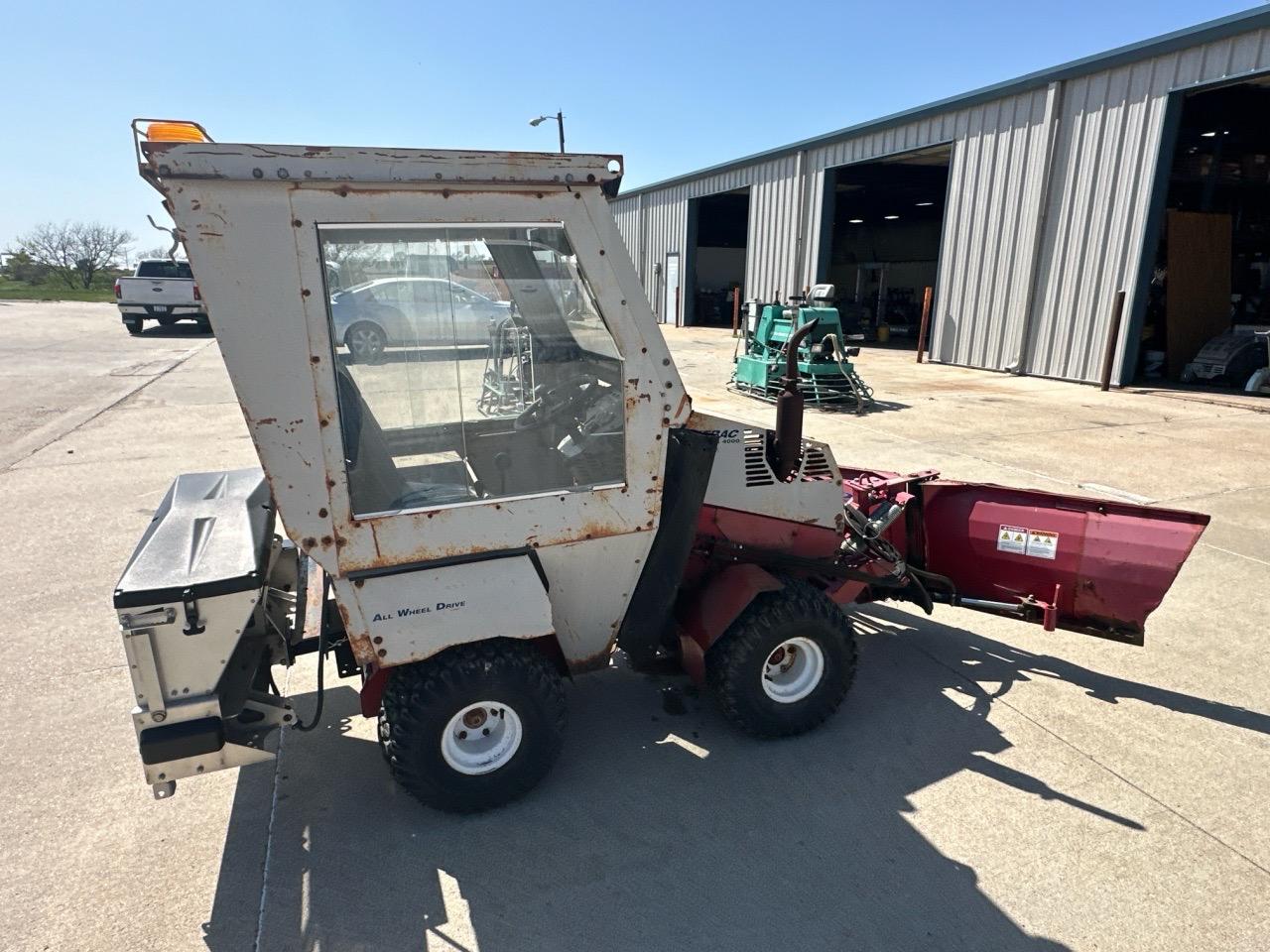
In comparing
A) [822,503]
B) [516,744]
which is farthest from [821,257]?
[516,744]

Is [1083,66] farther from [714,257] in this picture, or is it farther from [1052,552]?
[714,257]

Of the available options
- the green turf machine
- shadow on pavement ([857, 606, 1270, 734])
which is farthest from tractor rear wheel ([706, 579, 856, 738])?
the green turf machine

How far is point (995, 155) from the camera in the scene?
13.5 metres

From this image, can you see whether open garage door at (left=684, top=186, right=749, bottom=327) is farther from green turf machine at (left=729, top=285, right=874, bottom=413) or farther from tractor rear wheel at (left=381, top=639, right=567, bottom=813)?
tractor rear wheel at (left=381, top=639, right=567, bottom=813)

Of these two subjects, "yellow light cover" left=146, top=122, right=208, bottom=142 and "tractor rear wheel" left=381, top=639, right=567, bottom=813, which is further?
"tractor rear wheel" left=381, top=639, right=567, bottom=813

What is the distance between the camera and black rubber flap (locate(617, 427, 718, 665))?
8.87 feet

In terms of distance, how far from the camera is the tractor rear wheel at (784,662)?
2.85m

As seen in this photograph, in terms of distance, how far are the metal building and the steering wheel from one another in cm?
1166

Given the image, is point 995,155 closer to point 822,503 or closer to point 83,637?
point 822,503

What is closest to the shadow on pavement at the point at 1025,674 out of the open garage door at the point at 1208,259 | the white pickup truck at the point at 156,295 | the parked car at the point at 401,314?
the parked car at the point at 401,314

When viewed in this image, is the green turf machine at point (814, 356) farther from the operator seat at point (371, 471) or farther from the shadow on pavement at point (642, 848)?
the operator seat at point (371, 471)

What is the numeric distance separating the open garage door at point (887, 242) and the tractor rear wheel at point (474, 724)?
683 inches

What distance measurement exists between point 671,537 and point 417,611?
948 mm

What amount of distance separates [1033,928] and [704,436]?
1790 millimetres
